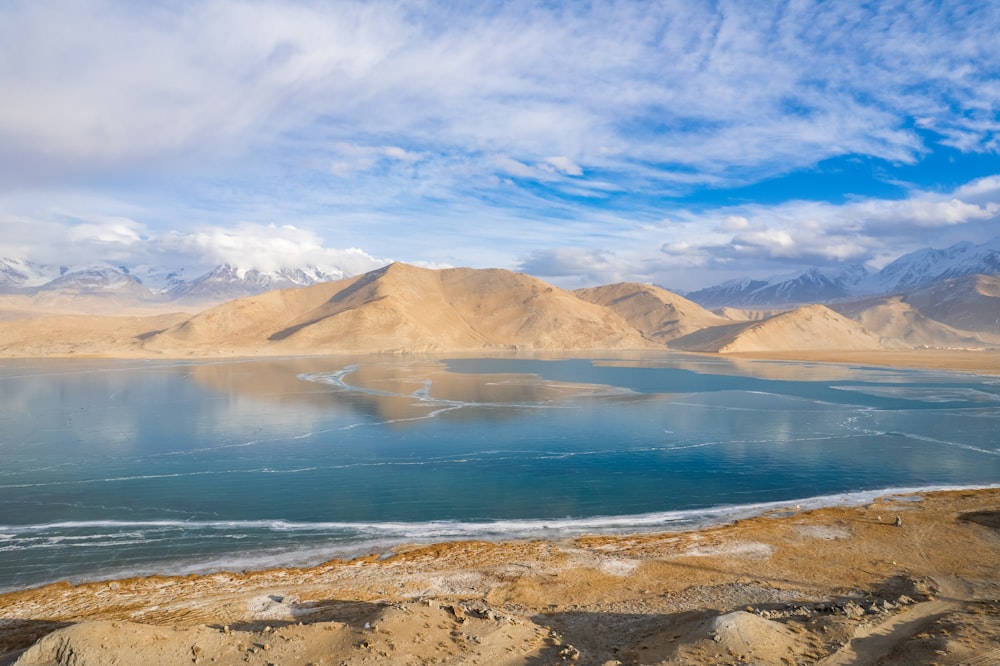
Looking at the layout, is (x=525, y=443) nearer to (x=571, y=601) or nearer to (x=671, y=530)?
(x=671, y=530)

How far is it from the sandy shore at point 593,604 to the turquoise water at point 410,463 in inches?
90.5

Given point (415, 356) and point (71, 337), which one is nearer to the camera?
point (415, 356)

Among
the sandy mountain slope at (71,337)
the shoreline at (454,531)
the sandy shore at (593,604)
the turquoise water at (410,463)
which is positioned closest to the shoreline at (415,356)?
the sandy mountain slope at (71,337)

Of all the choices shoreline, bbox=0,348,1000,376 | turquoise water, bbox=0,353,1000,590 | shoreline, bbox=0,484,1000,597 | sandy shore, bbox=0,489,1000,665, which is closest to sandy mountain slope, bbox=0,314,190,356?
shoreline, bbox=0,348,1000,376

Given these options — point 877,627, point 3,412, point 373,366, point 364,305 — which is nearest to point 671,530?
point 877,627

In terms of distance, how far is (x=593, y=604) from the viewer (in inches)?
622

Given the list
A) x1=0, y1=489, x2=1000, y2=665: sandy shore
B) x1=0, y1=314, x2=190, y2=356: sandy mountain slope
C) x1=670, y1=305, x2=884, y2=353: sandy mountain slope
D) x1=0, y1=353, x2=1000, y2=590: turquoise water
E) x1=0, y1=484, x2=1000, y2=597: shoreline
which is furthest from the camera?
x1=670, y1=305, x2=884, y2=353: sandy mountain slope

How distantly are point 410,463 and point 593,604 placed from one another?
66.3ft

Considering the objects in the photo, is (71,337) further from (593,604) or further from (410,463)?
(593,604)

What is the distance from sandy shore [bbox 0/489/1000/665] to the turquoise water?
2297 mm


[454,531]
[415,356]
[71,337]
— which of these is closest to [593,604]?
[454,531]

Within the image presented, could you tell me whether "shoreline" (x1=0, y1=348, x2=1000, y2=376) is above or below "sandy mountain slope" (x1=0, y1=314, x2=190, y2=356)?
below

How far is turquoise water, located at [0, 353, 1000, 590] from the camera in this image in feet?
73.9

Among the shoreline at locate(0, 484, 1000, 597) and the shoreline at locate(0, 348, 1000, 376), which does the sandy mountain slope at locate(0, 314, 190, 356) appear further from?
the shoreline at locate(0, 484, 1000, 597)
